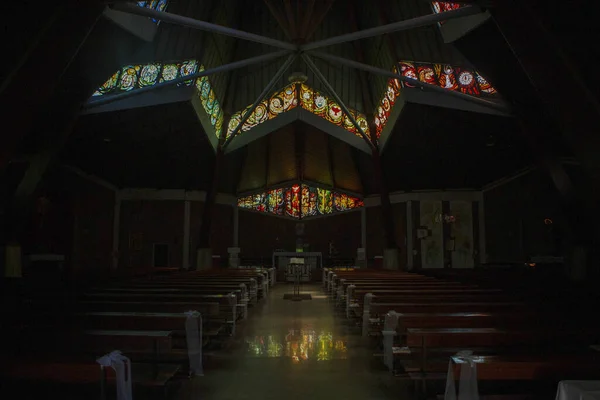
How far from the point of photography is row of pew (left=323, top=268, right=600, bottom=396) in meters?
3.32

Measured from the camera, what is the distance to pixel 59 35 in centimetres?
659

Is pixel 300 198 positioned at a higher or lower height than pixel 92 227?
higher

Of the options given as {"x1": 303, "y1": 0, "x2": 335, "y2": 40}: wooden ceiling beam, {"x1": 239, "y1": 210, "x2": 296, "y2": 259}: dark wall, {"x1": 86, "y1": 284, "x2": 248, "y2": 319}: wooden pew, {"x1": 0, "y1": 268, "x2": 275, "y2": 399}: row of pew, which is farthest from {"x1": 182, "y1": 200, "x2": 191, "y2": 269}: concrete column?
{"x1": 0, "y1": 268, "x2": 275, "y2": 399}: row of pew

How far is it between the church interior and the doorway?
10 cm

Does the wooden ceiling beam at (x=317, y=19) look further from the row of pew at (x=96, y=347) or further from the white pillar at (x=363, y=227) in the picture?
the white pillar at (x=363, y=227)

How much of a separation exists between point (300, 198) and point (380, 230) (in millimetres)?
4528

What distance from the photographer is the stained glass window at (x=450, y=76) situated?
45.9 feet

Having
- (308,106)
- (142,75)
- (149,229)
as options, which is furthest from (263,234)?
(142,75)

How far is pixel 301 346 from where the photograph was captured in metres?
5.89

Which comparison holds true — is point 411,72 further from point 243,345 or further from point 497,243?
point 243,345

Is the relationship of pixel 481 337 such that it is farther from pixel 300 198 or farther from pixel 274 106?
pixel 300 198

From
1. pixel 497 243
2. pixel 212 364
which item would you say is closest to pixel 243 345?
pixel 212 364

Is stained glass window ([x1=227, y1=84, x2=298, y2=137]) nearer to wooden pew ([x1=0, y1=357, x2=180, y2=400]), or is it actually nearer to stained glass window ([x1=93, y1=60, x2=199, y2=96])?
stained glass window ([x1=93, y1=60, x2=199, y2=96])

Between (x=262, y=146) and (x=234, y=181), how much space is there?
2370 millimetres
